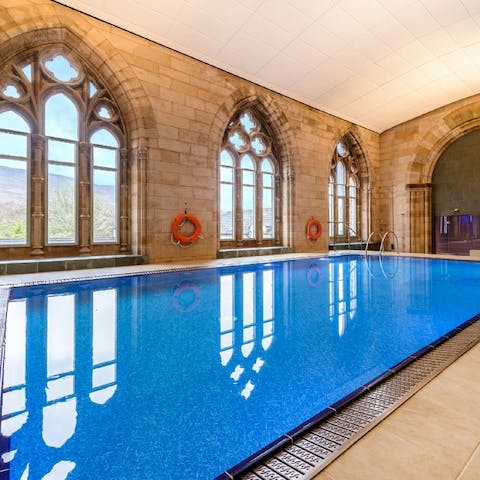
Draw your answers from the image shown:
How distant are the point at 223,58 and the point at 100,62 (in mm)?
2272

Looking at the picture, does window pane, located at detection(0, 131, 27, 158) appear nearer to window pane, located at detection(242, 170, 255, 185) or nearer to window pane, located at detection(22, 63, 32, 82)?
window pane, located at detection(22, 63, 32, 82)

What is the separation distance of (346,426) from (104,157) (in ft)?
18.6

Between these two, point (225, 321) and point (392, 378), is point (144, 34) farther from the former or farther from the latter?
point (392, 378)

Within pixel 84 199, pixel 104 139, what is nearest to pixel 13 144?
pixel 84 199

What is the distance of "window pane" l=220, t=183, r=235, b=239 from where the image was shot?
7.21 m

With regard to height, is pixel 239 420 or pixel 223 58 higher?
pixel 223 58

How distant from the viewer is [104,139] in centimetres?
564

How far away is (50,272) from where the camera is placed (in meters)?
4.65

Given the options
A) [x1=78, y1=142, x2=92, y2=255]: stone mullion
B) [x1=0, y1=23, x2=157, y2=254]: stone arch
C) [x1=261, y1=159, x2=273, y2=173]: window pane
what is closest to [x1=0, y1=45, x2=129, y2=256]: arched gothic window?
[x1=78, y1=142, x2=92, y2=255]: stone mullion

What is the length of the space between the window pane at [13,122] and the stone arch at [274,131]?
3.06m

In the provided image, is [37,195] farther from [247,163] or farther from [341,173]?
[341,173]

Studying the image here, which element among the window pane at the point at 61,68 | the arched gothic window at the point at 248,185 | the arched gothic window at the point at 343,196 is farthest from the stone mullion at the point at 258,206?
the window pane at the point at 61,68

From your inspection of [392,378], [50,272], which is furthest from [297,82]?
[392,378]

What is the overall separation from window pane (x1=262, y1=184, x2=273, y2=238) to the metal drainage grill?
248 inches
